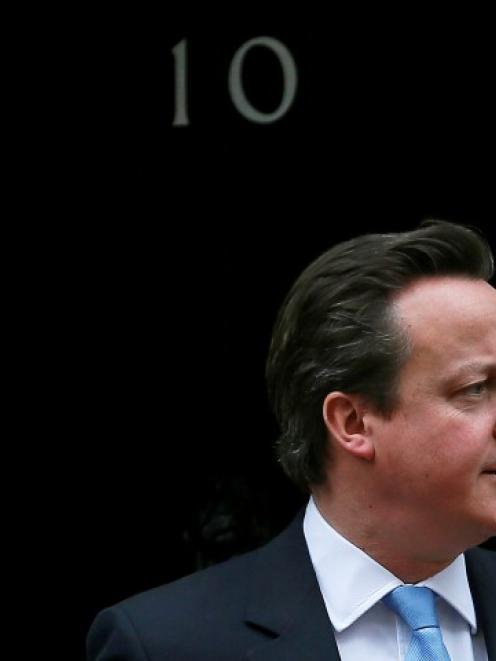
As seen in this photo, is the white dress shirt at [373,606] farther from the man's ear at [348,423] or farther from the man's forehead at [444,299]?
the man's forehead at [444,299]

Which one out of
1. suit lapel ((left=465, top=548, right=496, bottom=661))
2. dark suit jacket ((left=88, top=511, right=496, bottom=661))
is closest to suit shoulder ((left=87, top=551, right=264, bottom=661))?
dark suit jacket ((left=88, top=511, right=496, bottom=661))

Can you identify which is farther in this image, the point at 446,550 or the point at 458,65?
the point at 458,65

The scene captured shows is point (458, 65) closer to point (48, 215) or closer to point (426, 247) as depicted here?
point (48, 215)

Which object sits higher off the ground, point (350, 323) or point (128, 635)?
point (350, 323)

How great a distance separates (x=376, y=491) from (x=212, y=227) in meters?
2.05

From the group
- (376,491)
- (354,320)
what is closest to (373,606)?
(376,491)

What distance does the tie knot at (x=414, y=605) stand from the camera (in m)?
3.22

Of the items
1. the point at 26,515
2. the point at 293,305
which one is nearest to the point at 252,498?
the point at 26,515

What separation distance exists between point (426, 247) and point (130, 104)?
74.2 inches

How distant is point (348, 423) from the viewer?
332 cm

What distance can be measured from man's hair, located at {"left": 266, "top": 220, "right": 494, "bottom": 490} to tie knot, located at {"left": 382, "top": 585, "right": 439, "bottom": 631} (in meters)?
0.26

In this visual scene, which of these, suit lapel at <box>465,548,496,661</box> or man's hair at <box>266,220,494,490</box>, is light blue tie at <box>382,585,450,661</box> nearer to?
suit lapel at <box>465,548,496,661</box>

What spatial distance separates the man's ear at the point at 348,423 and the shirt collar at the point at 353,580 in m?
0.15

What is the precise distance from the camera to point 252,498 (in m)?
5.27
